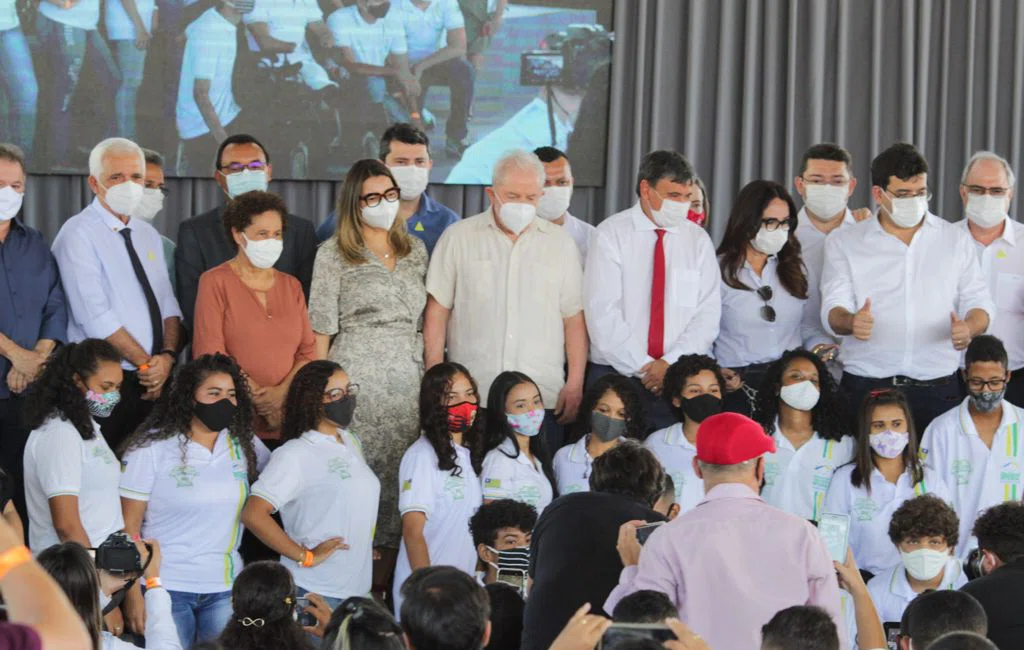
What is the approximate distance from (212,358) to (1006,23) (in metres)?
5.58

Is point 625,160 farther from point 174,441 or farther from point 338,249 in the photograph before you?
point 174,441

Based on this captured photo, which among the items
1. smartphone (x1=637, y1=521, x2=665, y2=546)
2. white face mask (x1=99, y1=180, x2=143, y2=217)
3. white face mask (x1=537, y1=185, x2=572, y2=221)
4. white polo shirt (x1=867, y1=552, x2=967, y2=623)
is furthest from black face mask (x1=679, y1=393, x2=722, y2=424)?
white face mask (x1=99, y1=180, x2=143, y2=217)

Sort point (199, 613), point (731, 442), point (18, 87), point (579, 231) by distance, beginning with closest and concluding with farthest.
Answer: point (731, 442) → point (199, 613) → point (579, 231) → point (18, 87)

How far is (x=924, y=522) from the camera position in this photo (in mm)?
5090

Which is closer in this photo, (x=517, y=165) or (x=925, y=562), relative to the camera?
(x=925, y=562)

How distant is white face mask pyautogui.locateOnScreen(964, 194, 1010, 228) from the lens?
6285 mm

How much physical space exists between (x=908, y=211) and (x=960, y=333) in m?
0.58

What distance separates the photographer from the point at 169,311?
5.94 meters

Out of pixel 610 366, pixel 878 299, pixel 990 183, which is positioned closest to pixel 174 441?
pixel 610 366

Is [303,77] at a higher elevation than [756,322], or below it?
higher

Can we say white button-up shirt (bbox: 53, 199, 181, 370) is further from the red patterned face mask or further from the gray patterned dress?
the red patterned face mask

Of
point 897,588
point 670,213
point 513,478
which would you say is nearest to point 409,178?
point 670,213

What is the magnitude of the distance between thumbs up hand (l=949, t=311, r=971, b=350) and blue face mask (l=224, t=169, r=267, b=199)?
294cm

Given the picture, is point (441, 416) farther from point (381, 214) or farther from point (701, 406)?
point (701, 406)
